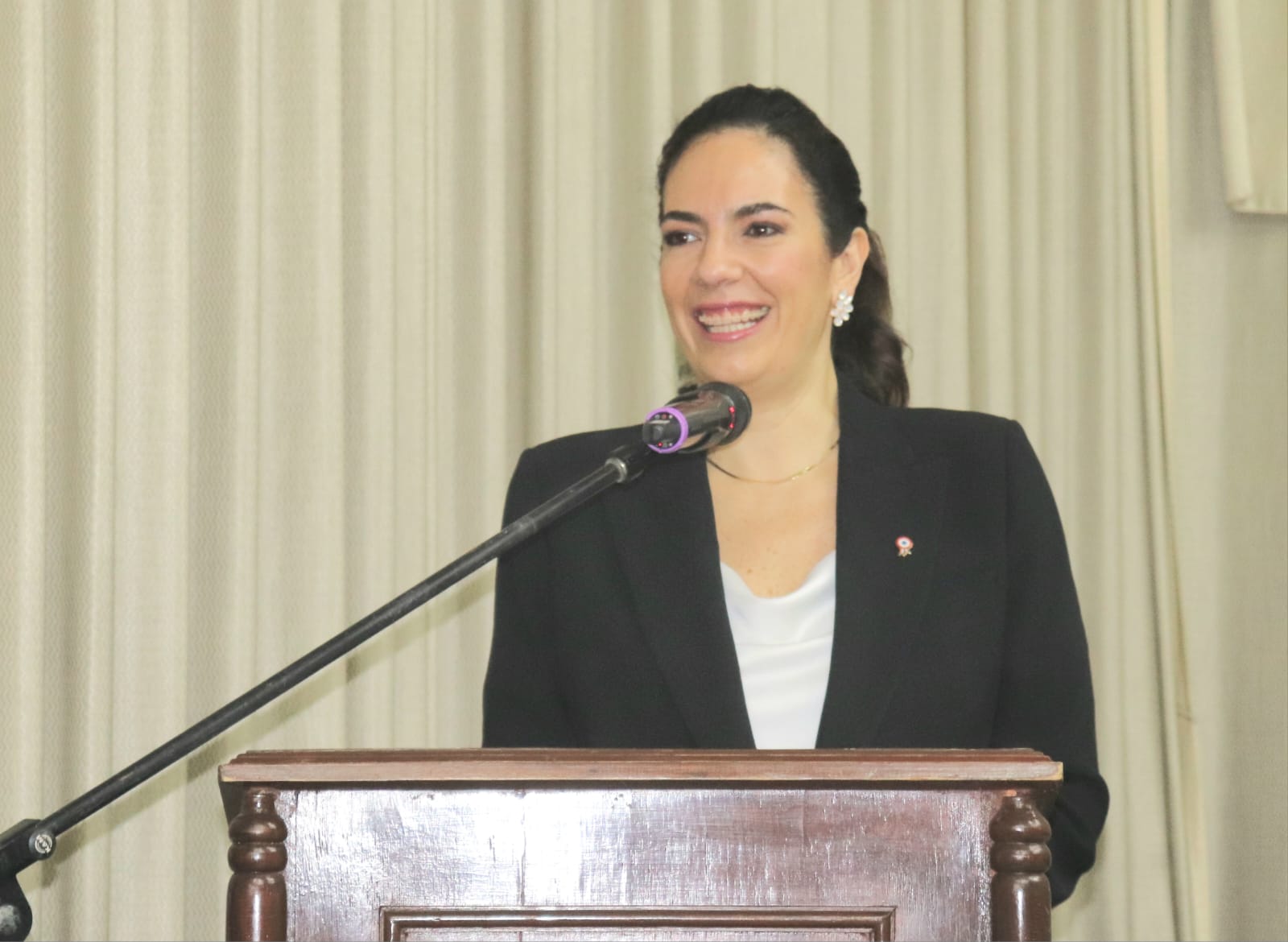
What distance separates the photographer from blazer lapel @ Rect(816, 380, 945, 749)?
2068mm

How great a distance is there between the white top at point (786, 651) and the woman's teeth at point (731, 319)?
0.35 metres

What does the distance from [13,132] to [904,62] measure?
6.12 ft

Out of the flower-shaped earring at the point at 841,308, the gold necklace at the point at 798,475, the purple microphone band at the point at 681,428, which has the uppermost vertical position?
the flower-shaped earring at the point at 841,308

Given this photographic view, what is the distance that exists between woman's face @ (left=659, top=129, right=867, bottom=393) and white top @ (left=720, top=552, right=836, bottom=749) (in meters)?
0.32

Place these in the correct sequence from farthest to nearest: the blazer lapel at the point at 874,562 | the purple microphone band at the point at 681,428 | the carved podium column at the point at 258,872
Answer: the blazer lapel at the point at 874,562, the purple microphone band at the point at 681,428, the carved podium column at the point at 258,872

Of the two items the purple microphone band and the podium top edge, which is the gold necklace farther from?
the podium top edge

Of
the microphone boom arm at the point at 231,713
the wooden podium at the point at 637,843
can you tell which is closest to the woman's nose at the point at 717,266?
the microphone boom arm at the point at 231,713

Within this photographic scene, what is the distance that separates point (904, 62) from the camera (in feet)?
11.7

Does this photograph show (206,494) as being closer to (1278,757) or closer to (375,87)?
(375,87)

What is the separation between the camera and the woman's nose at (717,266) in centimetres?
238

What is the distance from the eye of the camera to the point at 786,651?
2.29 metres

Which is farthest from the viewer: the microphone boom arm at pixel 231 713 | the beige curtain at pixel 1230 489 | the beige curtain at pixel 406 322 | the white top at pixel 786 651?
the beige curtain at pixel 1230 489

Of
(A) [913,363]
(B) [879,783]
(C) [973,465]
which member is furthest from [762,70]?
(B) [879,783]

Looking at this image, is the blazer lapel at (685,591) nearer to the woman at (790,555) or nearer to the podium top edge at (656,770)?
the woman at (790,555)
